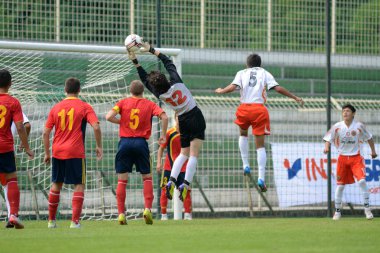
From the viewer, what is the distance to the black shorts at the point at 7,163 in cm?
1209

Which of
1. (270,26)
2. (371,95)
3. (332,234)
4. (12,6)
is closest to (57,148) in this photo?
(332,234)

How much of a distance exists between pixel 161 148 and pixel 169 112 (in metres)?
1.56

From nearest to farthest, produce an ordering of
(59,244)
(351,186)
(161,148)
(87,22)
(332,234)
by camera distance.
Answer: (59,244) < (332,234) < (161,148) < (87,22) < (351,186)

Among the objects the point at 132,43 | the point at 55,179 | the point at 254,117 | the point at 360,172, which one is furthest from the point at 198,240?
the point at 360,172

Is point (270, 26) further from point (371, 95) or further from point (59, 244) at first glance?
point (59, 244)

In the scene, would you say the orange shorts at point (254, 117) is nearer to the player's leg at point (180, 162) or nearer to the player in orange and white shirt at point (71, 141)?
the player's leg at point (180, 162)

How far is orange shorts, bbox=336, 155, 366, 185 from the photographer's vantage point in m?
15.5

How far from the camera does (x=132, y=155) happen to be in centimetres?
1309

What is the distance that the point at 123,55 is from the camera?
16.8 m

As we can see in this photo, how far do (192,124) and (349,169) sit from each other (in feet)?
14.0

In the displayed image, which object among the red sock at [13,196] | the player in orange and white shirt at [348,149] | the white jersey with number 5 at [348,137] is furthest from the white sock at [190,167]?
the white jersey with number 5 at [348,137]

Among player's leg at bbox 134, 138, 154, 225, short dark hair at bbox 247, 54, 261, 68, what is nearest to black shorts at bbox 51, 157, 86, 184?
player's leg at bbox 134, 138, 154, 225

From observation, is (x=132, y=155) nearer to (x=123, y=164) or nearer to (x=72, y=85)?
(x=123, y=164)

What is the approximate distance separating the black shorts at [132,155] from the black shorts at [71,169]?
987 mm
